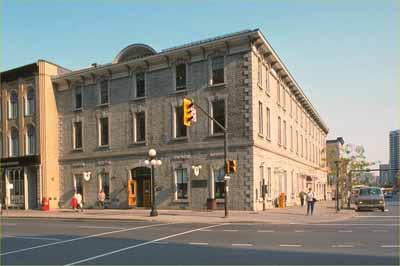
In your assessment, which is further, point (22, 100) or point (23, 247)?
point (22, 100)

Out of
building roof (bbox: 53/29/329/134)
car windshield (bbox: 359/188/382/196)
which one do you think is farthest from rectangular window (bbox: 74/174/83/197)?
car windshield (bbox: 359/188/382/196)

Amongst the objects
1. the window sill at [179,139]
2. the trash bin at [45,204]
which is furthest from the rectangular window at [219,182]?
the trash bin at [45,204]

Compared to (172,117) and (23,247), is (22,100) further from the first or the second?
(23,247)

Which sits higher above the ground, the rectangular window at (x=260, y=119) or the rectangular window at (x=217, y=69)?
the rectangular window at (x=217, y=69)

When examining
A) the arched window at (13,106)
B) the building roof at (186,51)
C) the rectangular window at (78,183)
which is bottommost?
the rectangular window at (78,183)

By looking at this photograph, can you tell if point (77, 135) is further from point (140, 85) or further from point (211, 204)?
point (211, 204)

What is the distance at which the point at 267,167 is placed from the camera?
106ft

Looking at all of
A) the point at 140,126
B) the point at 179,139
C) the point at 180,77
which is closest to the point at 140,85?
the point at 140,126

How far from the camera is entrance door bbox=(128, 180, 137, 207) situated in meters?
33.5

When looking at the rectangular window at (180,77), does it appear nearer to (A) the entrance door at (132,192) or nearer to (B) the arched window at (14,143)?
(A) the entrance door at (132,192)

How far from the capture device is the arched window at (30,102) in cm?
3912

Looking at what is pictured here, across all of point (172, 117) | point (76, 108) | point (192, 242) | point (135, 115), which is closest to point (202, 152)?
point (172, 117)

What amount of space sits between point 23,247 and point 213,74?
19637mm

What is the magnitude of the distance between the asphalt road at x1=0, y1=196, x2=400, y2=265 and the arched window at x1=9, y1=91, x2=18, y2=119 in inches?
993
